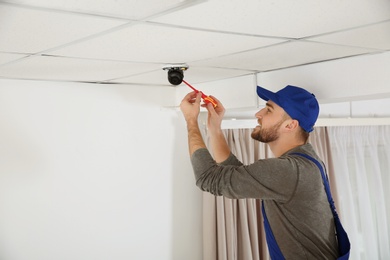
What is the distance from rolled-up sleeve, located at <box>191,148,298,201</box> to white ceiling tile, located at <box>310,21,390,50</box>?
46cm

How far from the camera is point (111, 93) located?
9.36ft

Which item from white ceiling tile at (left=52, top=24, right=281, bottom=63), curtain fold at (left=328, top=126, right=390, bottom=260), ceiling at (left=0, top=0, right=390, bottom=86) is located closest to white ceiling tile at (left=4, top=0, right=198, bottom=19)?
ceiling at (left=0, top=0, right=390, bottom=86)

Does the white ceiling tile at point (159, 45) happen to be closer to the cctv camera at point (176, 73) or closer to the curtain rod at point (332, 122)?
the cctv camera at point (176, 73)

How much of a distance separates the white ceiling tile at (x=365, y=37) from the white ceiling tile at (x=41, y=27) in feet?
2.50

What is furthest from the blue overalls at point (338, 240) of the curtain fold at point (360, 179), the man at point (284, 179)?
the curtain fold at point (360, 179)

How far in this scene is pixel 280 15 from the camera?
4.76 feet

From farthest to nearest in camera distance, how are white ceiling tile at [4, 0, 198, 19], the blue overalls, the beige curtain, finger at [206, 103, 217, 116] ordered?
1. the beige curtain
2. finger at [206, 103, 217, 116]
3. the blue overalls
4. white ceiling tile at [4, 0, 198, 19]

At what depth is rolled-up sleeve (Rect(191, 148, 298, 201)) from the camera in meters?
1.74

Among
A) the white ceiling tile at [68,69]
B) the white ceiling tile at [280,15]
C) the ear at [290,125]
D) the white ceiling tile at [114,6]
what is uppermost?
the white ceiling tile at [68,69]

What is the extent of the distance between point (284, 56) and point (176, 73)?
460mm

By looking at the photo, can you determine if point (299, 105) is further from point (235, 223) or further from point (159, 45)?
point (235, 223)

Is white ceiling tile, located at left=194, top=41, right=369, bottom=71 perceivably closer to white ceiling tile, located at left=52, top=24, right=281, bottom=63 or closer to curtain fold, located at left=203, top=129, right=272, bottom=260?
white ceiling tile, located at left=52, top=24, right=281, bottom=63

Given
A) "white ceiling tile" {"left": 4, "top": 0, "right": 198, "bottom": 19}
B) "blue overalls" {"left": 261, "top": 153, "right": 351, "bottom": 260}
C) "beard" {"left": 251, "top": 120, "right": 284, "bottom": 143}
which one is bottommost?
"blue overalls" {"left": 261, "top": 153, "right": 351, "bottom": 260}

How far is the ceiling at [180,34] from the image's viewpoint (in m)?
1.34
